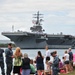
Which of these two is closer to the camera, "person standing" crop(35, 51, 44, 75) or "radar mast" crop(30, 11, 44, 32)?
"person standing" crop(35, 51, 44, 75)

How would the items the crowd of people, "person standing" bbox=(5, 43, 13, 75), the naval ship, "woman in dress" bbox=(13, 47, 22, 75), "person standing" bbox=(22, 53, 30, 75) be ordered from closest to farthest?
"person standing" bbox=(22, 53, 30, 75) → the crowd of people → "woman in dress" bbox=(13, 47, 22, 75) → "person standing" bbox=(5, 43, 13, 75) → the naval ship

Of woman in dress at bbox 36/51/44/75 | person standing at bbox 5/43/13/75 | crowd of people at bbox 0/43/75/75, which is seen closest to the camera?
crowd of people at bbox 0/43/75/75

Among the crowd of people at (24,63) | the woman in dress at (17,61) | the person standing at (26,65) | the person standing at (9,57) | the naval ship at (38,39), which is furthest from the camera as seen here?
the naval ship at (38,39)

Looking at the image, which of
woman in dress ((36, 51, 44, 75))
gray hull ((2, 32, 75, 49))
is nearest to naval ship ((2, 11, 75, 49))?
gray hull ((2, 32, 75, 49))

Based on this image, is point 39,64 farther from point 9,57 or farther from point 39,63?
point 9,57

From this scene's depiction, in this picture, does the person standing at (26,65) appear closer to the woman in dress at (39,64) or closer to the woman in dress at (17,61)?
the woman in dress at (17,61)

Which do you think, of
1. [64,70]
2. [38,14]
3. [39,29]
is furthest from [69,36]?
[64,70]

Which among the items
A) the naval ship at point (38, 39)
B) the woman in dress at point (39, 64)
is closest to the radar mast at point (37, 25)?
the naval ship at point (38, 39)

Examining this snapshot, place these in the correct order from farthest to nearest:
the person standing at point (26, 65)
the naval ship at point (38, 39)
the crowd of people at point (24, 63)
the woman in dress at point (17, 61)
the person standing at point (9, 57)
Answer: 1. the naval ship at point (38, 39)
2. the person standing at point (9, 57)
3. the woman in dress at point (17, 61)
4. the crowd of people at point (24, 63)
5. the person standing at point (26, 65)

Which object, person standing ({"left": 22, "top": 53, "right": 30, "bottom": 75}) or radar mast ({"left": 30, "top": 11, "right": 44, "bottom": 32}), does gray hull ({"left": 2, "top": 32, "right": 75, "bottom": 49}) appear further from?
person standing ({"left": 22, "top": 53, "right": 30, "bottom": 75})

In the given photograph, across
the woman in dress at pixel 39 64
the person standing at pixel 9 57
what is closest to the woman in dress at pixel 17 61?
the person standing at pixel 9 57

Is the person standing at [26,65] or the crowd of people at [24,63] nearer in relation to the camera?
the person standing at [26,65]

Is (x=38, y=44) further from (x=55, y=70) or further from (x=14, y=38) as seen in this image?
(x=55, y=70)

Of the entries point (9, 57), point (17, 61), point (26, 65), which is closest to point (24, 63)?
point (26, 65)
